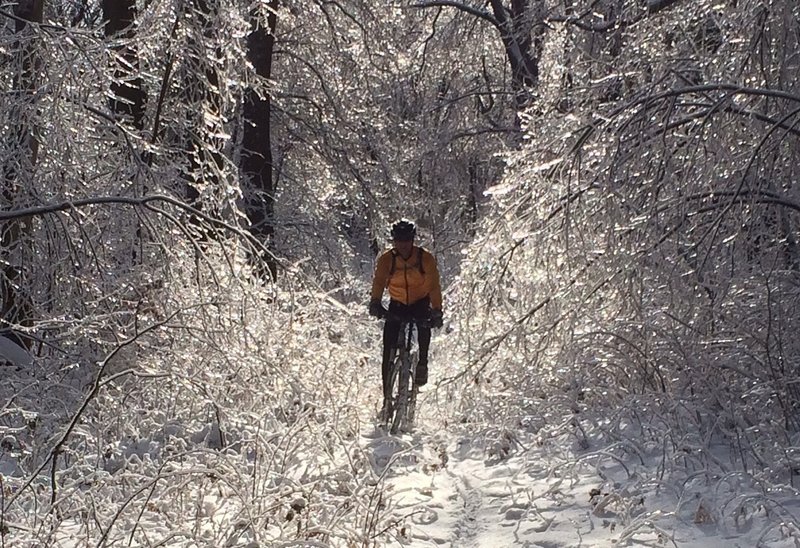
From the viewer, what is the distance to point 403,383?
8.34 m

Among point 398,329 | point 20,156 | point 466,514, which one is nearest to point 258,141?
point 398,329

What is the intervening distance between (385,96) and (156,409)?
1055 cm

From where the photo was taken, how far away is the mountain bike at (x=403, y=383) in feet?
27.3

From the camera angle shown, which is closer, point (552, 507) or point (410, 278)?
point (552, 507)

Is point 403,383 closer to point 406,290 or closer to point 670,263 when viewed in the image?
point 406,290

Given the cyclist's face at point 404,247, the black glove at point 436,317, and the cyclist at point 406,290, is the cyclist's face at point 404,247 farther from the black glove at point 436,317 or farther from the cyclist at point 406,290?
the black glove at point 436,317

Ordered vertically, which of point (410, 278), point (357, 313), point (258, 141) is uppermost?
Answer: point (258, 141)

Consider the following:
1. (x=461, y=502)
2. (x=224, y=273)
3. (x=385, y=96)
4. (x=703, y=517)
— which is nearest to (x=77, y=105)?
(x=224, y=273)

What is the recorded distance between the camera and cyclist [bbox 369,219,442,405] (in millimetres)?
8117

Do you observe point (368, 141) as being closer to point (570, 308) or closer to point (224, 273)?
point (224, 273)

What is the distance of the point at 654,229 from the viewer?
634 centimetres

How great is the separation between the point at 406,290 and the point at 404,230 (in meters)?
0.59

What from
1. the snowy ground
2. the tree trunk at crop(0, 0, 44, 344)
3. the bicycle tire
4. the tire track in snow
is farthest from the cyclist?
the tree trunk at crop(0, 0, 44, 344)

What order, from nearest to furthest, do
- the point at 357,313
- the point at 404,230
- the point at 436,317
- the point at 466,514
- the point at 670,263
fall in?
the point at 466,514, the point at 670,263, the point at 404,230, the point at 436,317, the point at 357,313
